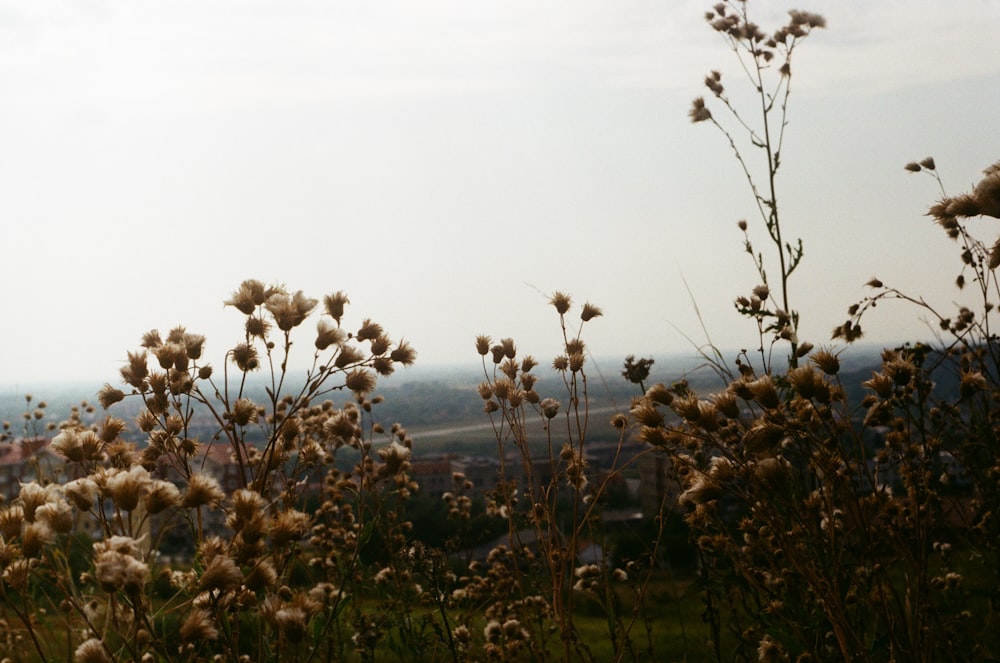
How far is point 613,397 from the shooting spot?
102 inches

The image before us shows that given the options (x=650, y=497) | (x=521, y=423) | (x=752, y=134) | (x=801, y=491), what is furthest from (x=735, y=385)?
(x=650, y=497)

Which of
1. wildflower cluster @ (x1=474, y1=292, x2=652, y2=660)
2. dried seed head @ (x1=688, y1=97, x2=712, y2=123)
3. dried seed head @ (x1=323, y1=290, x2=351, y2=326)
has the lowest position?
wildflower cluster @ (x1=474, y1=292, x2=652, y2=660)

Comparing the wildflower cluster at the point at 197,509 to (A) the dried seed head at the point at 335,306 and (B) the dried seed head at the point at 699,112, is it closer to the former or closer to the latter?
(A) the dried seed head at the point at 335,306

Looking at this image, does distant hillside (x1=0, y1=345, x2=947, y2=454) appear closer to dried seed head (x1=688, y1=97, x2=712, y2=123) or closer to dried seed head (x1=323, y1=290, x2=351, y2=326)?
dried seed head (x1=323, y1=290, x2=351, y2=326)

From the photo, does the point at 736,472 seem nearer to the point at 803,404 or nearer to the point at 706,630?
the point at 803,404

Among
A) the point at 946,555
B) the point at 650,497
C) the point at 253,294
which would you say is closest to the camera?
the point at 253,294

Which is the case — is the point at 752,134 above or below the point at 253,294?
above

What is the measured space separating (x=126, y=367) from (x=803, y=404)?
1.55 meters

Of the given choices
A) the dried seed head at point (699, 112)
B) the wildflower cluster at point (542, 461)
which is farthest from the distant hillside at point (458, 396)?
the dried seed head at point (699, 112)

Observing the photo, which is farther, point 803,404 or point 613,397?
point 613,397

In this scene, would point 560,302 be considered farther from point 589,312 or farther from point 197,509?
point 197,509

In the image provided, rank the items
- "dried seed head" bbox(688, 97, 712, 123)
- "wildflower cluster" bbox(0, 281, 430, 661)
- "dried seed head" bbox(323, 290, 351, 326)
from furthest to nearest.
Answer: "dried seed head" bbox(688, 97, 712, 123) → "dried seed head" bbox(323, 290, 351, 326) → "wildflower cluster" bbox(0, 281, 430, 661)

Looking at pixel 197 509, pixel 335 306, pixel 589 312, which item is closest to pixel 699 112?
pixel 589 312

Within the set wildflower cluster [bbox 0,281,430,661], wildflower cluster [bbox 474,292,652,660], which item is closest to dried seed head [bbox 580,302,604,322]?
wildflower cluster [bbox 474,292,652,660]
